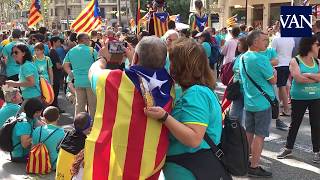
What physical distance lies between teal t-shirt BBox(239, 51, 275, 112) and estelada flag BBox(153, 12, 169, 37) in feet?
11.1

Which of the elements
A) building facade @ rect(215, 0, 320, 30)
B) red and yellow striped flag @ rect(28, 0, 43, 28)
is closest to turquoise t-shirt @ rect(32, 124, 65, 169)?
red and yellow striped flag @ rect(28, 0, 43, 28)

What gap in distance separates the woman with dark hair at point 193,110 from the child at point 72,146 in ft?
7.03

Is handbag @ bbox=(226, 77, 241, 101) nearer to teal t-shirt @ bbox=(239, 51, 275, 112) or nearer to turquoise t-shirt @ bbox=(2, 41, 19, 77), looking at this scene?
teal t-shirt @ bbox=(239, 51, 275, 112)

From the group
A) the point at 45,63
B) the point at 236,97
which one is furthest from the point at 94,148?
the point at 45,63

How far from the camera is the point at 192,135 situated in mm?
2416

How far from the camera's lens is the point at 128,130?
2.39 metres

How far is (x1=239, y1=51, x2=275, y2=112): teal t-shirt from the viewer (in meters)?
5.12

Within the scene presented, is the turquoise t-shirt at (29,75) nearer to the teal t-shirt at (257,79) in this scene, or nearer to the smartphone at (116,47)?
the teal t-shirt at (257,79)

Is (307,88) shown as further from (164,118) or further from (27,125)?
(164,118)

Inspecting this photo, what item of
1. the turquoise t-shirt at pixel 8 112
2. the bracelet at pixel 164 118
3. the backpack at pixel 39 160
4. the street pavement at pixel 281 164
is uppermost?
the bracelet at pixel 164 118

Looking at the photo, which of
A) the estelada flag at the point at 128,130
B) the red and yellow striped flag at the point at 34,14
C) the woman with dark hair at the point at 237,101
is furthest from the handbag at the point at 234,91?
the red and yellow striped flag at the point at 34,14

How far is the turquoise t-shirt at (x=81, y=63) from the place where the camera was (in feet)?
24.2

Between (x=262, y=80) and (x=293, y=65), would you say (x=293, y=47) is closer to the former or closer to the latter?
(x=293, y=65)

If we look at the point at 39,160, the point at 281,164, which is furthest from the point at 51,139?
the point at 281,164
